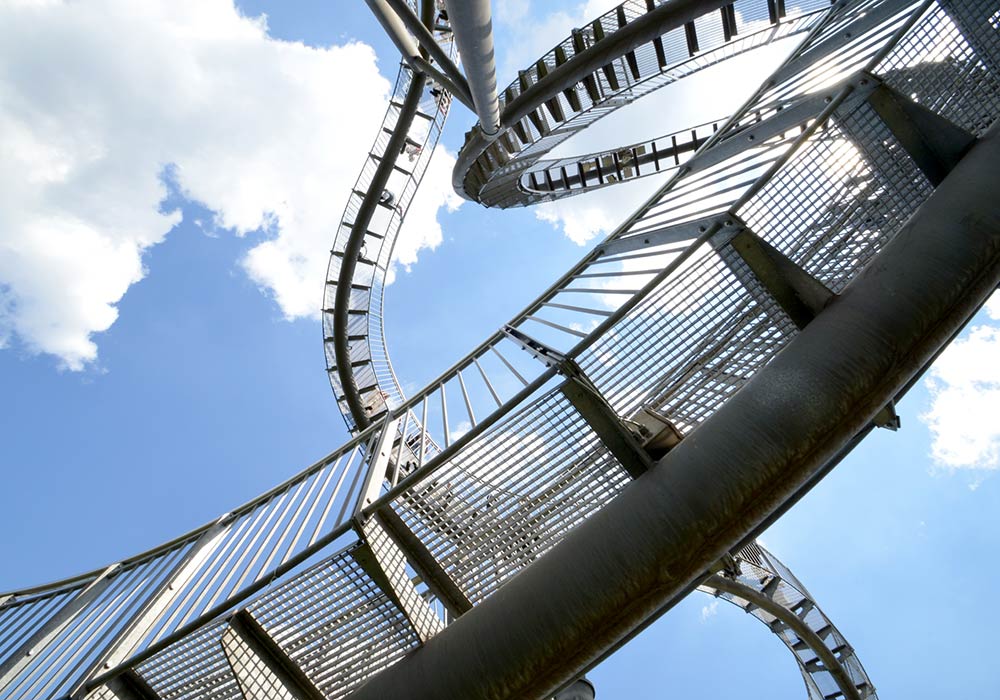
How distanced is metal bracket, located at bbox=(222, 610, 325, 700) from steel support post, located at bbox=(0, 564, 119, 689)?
2.86 m

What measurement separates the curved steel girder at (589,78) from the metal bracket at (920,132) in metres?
4.86

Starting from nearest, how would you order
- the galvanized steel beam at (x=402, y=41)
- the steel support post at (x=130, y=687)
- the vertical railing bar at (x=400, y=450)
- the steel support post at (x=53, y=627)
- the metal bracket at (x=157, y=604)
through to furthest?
the steel support post at (x=130, y=687) → the metal bracket at (x=157, y=604) → the vertical railing bar at (x=400, y=450) → the steel support post at (x=53, y=627) → the galvanized steel beam at (x=402, y=41)

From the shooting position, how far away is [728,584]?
39.3 feet

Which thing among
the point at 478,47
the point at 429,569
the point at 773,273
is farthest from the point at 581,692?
the point at 478,47

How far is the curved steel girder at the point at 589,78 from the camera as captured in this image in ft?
38.7

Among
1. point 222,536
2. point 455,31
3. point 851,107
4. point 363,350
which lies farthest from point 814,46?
point 363,350

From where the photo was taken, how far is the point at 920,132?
4801 mm

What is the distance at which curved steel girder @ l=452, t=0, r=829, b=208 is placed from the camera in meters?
11.8

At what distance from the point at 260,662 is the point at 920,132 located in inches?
247

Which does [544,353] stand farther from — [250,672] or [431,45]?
[431,45]

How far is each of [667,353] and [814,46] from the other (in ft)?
16.0

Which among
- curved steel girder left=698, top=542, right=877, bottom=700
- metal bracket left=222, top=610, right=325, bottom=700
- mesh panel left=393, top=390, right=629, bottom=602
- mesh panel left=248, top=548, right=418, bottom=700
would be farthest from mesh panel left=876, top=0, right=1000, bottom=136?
curved steel girder left=698, top=542, right=877, bottom=700

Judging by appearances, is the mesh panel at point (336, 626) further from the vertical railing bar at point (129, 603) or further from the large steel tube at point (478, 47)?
the large steel tube at point (478, 47)

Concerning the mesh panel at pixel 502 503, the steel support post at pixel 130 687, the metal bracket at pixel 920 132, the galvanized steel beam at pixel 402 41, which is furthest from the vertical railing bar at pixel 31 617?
the metal bracket at pixel 920 132
